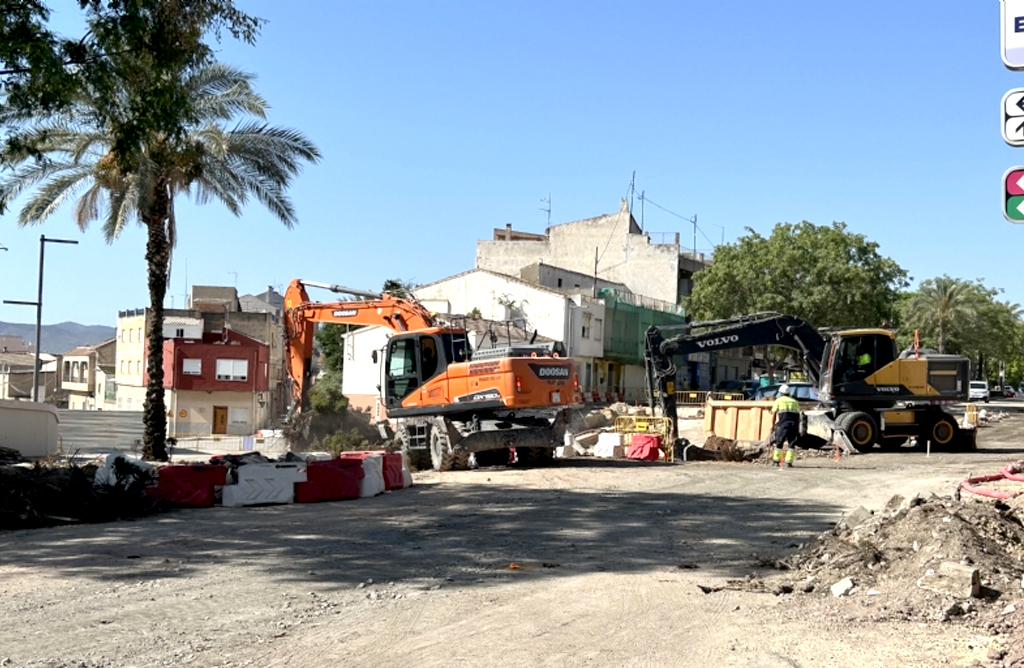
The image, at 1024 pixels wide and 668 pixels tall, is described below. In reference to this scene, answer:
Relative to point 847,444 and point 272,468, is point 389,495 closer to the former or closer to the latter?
point 272,468

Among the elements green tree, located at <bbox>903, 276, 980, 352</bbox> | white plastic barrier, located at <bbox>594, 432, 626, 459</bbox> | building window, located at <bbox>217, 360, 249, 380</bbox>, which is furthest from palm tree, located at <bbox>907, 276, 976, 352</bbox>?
white plastic barrier, located at <bbox>594, 432, 626, 459</bbox>

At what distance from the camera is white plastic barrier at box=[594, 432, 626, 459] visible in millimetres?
27047

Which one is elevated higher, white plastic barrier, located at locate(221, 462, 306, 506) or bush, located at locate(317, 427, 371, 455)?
bush, located at locate(317, 427, 371, 455)

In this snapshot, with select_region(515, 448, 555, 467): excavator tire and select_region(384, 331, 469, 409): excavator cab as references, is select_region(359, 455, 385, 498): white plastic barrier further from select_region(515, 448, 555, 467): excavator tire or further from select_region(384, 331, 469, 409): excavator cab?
select_region(515, 448, 555, 467): excavator tire

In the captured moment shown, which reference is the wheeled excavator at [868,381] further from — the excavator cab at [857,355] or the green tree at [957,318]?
the green tree at [957,318]

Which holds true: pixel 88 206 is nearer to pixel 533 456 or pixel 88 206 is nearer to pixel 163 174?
pixel 163 174

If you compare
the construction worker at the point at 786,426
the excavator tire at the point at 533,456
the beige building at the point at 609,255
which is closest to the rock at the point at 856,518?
the construction worker at the point at 786,426

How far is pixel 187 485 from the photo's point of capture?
610 inches

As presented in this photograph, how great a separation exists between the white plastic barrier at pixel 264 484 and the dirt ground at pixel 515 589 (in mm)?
914

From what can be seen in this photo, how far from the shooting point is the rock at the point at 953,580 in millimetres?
8109

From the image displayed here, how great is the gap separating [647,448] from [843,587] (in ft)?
57.3

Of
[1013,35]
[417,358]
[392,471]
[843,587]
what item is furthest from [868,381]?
[1013,35]

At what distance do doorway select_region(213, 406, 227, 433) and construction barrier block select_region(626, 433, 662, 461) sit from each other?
41192 mm

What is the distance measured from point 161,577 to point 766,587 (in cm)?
533
